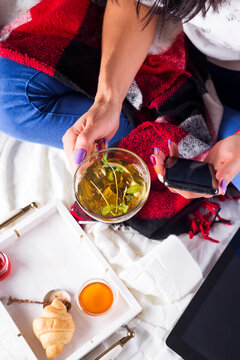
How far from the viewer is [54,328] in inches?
26.5

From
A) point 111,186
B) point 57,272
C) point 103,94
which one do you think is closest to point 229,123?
point 103,94

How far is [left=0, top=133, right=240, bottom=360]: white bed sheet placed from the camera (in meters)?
0.76

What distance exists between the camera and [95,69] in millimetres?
866

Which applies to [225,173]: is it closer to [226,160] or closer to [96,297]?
[226,160]

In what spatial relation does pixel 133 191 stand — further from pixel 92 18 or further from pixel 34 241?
pixel 92 18

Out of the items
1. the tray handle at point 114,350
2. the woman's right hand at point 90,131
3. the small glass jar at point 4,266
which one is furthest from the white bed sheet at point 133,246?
the woman's right hand at point 90,131

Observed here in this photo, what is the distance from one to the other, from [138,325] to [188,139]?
1.43 feet

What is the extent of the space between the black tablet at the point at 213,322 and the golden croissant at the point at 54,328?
0.20m

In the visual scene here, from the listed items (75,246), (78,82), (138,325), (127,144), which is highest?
A: (78,82)

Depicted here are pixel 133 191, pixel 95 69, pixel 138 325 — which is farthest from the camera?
pixel 95 69

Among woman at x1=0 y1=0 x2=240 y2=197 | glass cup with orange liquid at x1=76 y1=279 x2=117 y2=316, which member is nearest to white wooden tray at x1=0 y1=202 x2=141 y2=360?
glass cup with orange liquid at x1=76 y1=279 x2=117 y2=316

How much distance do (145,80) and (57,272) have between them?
0.50 m

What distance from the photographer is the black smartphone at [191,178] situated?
651mm

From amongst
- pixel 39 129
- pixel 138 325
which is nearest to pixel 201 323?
pixel 138 325
